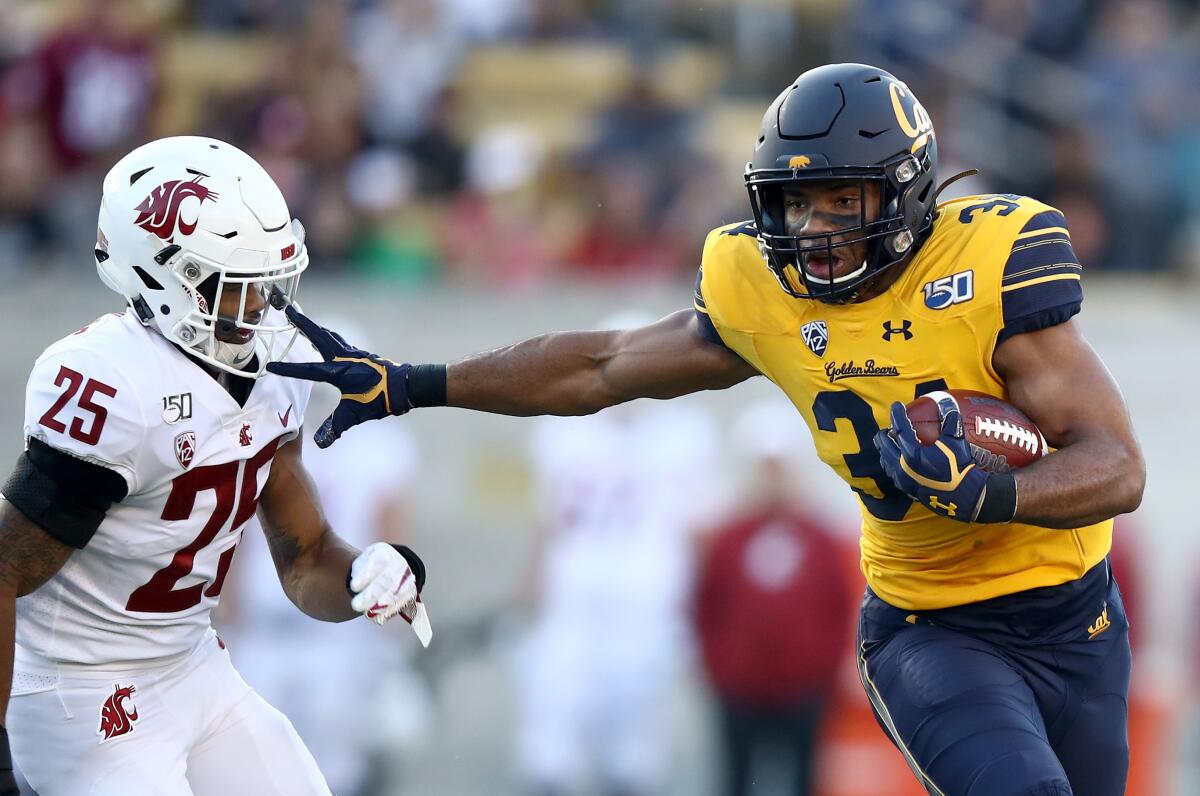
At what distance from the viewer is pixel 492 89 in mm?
9234

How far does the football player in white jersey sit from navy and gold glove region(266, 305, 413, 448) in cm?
13

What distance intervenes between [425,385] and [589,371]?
0.40 m

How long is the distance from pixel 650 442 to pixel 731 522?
55 centimetres

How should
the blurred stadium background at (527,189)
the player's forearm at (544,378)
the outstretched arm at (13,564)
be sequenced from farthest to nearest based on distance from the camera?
the blurred stadium background at (527,189), the player's forearm at (544,378), the outstretched arm at (13,564)

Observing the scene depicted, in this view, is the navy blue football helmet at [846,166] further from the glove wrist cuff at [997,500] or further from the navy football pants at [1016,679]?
the navy football pants at [1016,679]

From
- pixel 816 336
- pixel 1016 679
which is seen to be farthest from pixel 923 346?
pixel 1016 679

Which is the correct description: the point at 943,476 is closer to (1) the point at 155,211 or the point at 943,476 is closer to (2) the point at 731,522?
(1) the point at 155,211

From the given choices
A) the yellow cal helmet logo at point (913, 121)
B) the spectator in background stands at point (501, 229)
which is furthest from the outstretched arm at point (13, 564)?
the spectator in background stands at point (501, 229)

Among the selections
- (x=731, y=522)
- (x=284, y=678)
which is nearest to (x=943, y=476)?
(x=731, y=522)

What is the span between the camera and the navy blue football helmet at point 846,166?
360 centimetres

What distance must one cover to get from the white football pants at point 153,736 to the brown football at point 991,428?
1.56m

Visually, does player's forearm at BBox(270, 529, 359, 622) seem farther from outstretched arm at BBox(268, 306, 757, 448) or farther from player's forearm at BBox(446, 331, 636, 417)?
player's forearm at BBox(446, 331, 636, 417)

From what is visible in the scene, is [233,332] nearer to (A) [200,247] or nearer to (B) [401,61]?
(A) [200,247]

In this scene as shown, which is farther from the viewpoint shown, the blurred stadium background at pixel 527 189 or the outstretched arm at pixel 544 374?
the blurred stadium background at pixel 527 189
